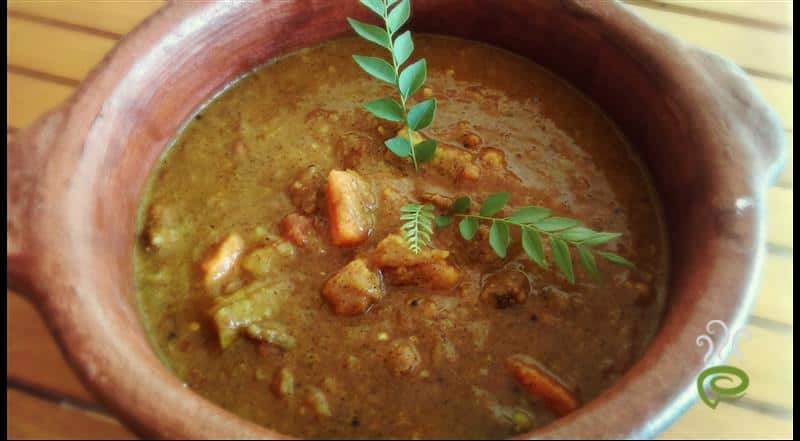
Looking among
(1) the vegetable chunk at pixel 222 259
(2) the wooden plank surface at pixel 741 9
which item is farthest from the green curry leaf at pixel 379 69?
(2) the wooden plank surface at pixel 741 9

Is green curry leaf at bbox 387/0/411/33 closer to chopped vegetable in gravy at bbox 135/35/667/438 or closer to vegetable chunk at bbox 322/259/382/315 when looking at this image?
chopped vegetable in gravy at bbox 135/35/667/438

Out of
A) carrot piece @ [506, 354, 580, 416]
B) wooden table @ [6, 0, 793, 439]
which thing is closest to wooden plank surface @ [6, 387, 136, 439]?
wooden table @ [6, 0, 793, 439]

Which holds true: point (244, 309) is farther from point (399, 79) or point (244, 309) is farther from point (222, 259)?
point (399, 79)

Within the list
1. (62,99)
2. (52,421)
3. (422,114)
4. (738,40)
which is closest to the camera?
(52,421)

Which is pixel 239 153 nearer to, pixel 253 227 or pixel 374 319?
pixel 253 227

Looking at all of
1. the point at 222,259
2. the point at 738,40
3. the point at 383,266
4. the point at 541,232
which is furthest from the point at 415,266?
the point at 738,40

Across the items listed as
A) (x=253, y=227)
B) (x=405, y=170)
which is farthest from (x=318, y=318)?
(x=405, y=170)

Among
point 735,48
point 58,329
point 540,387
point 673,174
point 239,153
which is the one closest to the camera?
point 58,329
